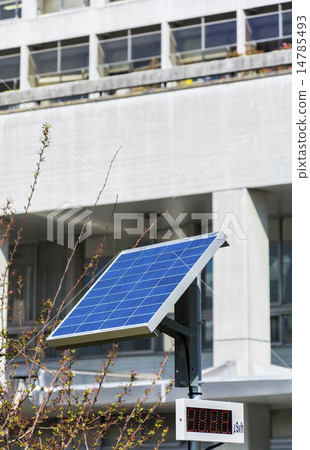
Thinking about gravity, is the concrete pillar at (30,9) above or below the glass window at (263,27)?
above

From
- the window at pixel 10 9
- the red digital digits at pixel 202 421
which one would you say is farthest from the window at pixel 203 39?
the red digital digits at pixel 202 421

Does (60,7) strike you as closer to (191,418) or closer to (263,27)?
(263,27)

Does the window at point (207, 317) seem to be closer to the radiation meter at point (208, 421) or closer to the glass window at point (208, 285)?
the glass window at point (208, 285)

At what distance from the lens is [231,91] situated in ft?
83.9

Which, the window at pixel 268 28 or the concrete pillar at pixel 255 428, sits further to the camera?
the window at pixel 268 28

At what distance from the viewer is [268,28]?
2873 centimetres

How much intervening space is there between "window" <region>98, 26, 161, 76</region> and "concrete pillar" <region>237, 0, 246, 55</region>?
96.9 inches

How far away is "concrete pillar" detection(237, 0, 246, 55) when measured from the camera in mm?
29078

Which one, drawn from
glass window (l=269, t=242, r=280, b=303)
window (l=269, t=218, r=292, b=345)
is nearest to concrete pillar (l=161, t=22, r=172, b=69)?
window (l=269, t=218, r=292, b=345)

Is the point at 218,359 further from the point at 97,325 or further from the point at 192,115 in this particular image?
the point at 97,325

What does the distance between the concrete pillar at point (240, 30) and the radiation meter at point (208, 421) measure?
65.6 feet

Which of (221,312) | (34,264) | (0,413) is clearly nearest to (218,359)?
(221,312)

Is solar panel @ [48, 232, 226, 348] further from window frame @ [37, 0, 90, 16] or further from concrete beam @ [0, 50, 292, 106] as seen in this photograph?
window frame @ [37, 0, 90, 16]

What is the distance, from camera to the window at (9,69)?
3222cm
